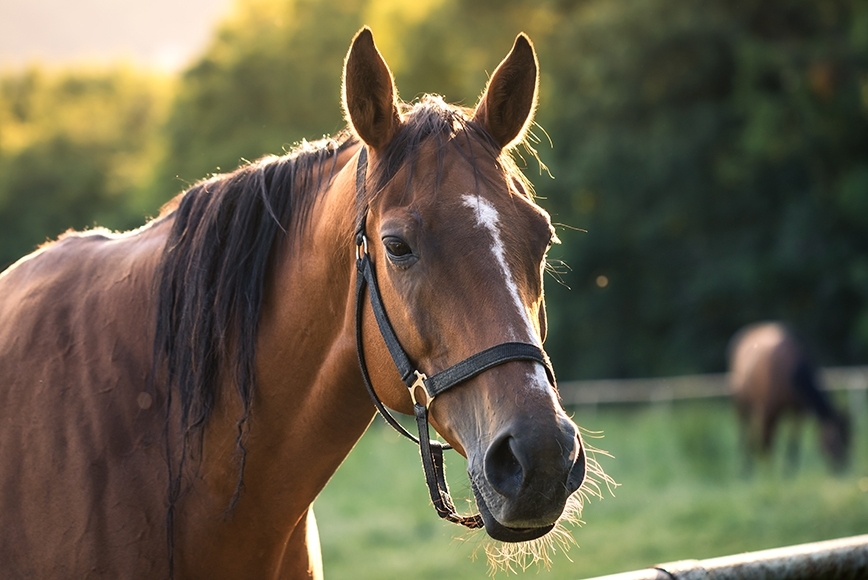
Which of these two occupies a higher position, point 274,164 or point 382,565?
point 274,164

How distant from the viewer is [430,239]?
221cm

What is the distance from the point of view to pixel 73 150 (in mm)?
39000

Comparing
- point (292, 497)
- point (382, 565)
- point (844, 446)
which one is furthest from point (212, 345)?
point (844, 446)

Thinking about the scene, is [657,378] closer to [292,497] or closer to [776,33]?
[776,33]

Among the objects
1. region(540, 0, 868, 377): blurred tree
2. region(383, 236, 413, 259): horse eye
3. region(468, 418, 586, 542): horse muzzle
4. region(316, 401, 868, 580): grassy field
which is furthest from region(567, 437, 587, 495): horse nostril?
region(540, 0, 868, 377): blurred tree

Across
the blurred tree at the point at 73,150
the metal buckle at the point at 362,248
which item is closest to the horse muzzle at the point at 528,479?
the metal buckle at the point at 362,248

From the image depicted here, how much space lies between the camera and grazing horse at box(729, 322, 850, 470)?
45.5 feet

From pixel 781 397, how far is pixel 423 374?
13.9 metres

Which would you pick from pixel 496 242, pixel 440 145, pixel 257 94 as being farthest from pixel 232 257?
pixel 257 94

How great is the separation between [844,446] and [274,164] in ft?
43.2

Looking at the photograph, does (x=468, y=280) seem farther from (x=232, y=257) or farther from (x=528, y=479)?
(x=232, y=257)

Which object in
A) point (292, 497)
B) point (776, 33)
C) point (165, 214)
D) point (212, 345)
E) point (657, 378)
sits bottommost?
point (292, 497)

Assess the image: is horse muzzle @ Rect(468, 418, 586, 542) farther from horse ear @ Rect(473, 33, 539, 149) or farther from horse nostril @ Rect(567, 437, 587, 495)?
horse ear @ Rect(473, 33, 539, 149)

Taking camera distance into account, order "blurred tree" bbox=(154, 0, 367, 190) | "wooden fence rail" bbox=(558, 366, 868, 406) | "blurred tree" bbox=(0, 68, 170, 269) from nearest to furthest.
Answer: "wooden fence rail" bbox=(558, 366, 868, 406) → "blurred tree" bbox=(154, 0, 367, 190) → "blurred tree" bbox=(0, 68, 170, 269)
